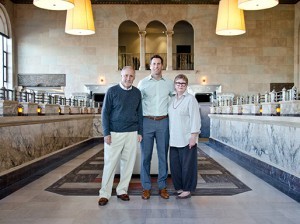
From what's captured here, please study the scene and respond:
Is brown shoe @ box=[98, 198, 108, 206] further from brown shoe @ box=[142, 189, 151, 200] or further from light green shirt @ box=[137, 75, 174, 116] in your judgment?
light green shirt @ box=[137, 75, 174, 116]

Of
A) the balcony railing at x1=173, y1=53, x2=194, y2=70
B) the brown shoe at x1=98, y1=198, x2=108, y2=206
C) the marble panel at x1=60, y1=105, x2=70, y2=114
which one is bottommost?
the brown shoe at x1=98, y1=198, x2=108, y2=206

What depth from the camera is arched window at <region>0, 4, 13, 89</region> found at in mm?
15383

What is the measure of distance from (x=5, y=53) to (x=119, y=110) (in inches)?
530

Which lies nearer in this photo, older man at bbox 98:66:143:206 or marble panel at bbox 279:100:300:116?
older man at bbox 98:66:143:206

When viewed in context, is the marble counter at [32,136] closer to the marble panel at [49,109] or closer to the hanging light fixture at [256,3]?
the marble panel at [49,109]

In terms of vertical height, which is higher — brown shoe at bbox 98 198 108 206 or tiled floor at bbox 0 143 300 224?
brown shoe at bbox 98 198 108 206

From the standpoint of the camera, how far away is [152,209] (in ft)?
12.5

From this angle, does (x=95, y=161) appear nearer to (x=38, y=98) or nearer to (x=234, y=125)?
(x=38, y=98)

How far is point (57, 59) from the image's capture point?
1620 cm

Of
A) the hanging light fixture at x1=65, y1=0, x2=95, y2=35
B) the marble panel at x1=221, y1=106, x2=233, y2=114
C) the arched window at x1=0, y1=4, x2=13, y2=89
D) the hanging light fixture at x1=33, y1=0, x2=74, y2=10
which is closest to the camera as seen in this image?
the hanging light fixture at x1=33, y1=0, x2=74, y2=10

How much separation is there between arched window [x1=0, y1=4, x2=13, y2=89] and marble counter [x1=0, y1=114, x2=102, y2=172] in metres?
7.71

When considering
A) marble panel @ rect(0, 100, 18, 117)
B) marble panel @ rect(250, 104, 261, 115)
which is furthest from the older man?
marble panel @ rect(250, 104, 261, 115)

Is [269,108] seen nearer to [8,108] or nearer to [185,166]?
[185,166]

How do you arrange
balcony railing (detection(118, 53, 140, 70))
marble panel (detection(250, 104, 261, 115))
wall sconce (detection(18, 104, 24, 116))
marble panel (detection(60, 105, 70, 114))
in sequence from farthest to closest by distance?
1. balcony railing (detection(118, 53, 140, 70))
2. marble panel (detection(60, 105, 70, 114))
3. marble panel (detection(250, 104, 261, 115))
4. wall sconce (detection(18, 104, 24, 116))
